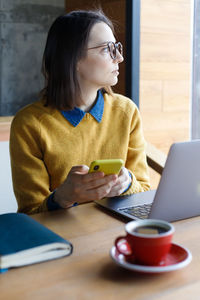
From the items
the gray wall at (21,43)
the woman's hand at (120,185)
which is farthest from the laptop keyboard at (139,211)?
the gray wall at (21,43)

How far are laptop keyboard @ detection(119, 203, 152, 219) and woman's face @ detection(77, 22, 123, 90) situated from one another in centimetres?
51

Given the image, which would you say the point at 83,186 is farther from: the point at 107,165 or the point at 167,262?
the point at 167,262

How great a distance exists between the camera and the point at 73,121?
63.4 inches

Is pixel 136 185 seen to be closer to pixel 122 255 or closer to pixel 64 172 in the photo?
pixel 64 172

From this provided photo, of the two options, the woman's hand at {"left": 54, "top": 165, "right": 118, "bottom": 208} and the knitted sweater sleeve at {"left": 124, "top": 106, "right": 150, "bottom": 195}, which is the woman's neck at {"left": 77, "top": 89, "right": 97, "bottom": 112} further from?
the woman's hand at {"left": 54, "top": 165, "right": 118, "bottom": 208}

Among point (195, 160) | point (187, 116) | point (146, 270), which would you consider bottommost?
point (187, 116)

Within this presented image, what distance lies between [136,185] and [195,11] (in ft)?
5.92

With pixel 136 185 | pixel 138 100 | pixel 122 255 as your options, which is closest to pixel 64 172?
pixel 136 185

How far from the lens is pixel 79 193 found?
1248 mm

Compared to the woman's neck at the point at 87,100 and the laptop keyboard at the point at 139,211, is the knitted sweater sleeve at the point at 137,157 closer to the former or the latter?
the woman's neck at the point at 87,100

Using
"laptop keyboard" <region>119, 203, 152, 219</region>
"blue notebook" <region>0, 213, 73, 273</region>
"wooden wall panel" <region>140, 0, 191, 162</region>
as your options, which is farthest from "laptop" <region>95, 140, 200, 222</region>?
"wooden wall panel" <region>140, 0, 191, 162</region>

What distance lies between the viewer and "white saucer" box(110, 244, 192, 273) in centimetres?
82

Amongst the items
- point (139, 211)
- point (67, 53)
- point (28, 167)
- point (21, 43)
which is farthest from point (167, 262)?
point (21, 43)

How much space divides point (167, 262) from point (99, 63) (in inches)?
36.3
